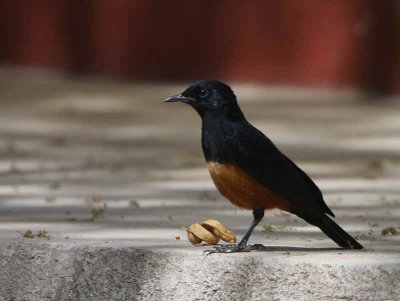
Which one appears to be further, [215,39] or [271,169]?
[215,39]

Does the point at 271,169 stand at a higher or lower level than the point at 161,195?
higher

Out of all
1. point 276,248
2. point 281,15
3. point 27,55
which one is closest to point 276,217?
point 276,248

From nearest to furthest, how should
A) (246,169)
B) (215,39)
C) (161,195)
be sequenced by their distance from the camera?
(246,169) < (161,195) < (215,39)

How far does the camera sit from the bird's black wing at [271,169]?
18.6 ft

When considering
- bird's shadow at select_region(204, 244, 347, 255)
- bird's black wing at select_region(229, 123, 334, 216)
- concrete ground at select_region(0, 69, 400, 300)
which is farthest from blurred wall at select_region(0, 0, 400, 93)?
bird's black wing at select_region(229, 123, 334, 216)

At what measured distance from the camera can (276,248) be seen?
19.6ft

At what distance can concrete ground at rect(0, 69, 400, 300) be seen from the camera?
18.3 ft

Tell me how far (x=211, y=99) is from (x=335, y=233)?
2.62ft

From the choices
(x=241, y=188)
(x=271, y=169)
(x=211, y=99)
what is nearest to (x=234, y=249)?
(x=241, y=188)

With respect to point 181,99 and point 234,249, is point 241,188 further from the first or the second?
point 181,99

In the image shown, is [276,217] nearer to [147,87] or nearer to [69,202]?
[69,202]

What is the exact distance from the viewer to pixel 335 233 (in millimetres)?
5871

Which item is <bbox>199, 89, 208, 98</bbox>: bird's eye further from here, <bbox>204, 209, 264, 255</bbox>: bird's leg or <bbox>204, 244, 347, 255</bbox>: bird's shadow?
<bbox>204, 244, 347, 255</bbox>: bird's shadow

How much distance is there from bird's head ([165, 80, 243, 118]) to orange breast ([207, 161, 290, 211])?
0.87 ft
